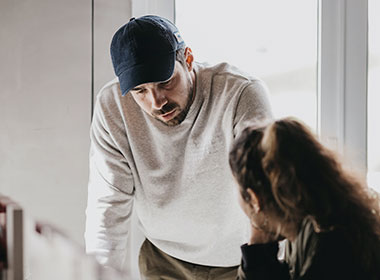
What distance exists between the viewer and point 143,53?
153 cm

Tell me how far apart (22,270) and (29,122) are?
59.7 inches

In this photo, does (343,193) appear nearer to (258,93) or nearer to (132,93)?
(258,93)

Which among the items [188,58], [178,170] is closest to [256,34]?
[188,58]

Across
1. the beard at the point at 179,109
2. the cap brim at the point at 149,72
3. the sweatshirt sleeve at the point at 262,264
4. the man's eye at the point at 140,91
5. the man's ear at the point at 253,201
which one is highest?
the cap brim at the point at 149,72

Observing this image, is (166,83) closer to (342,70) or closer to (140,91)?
(140,91)

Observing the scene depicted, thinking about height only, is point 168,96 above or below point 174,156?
above

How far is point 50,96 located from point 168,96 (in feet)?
2.20

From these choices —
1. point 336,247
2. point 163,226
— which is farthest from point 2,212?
point 163,226

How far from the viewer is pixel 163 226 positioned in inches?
70.3

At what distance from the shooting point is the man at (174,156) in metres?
1.62

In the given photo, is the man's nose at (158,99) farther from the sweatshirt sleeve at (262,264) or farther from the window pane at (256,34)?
the window pane at (256,34)

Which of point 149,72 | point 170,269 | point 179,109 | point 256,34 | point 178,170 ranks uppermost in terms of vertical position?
point 256,34

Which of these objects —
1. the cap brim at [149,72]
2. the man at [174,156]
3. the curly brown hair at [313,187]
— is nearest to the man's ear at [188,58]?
the man at [174,156]

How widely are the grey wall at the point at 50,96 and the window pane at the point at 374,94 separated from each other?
950 mm
